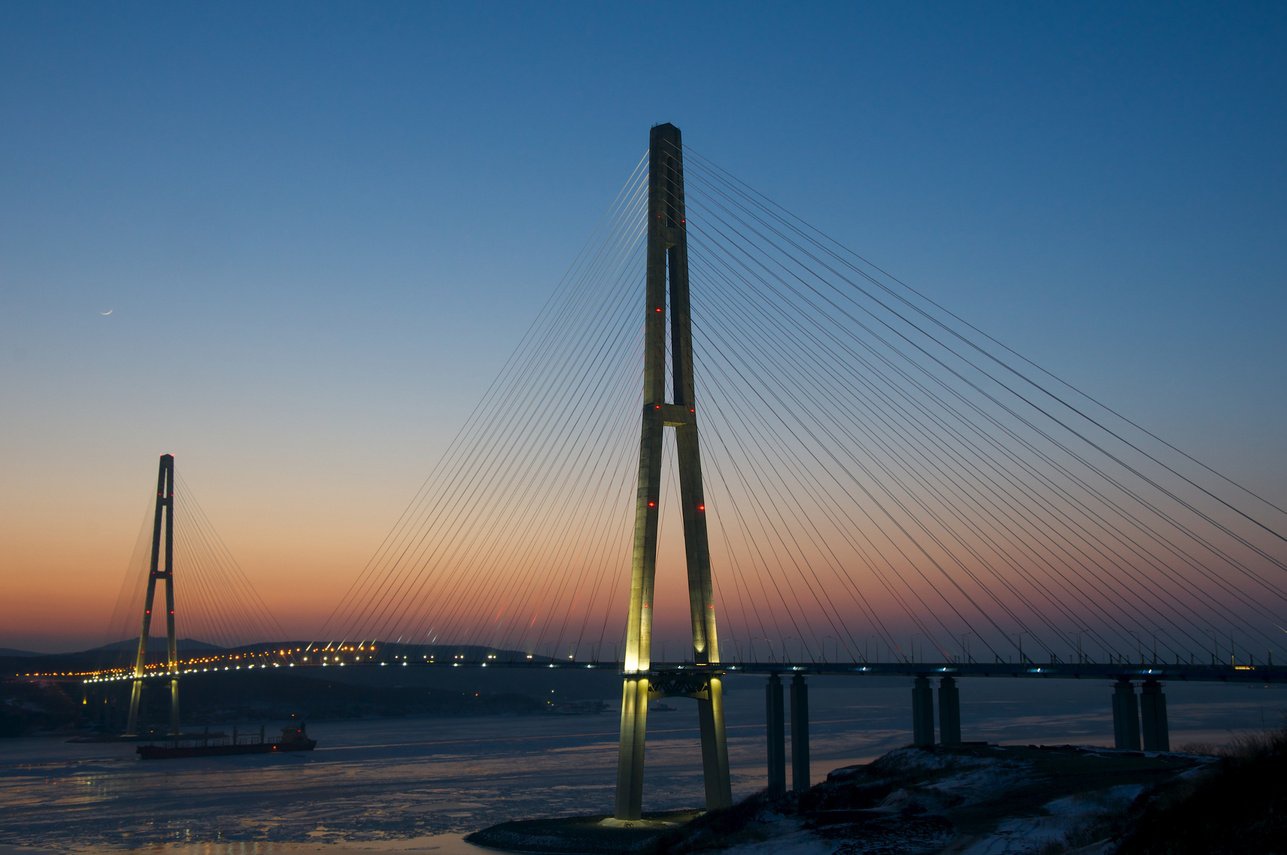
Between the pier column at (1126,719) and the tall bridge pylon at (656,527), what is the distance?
16474 millimetres

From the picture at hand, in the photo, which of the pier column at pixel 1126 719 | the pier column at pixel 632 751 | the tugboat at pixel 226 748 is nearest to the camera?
the pier column at pixel 1126 719

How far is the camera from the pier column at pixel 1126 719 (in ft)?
124

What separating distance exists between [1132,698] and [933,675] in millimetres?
11054

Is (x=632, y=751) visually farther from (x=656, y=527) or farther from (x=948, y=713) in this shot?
(x=948, y=713)

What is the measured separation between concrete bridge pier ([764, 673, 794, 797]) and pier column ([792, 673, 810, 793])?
101 centimetres

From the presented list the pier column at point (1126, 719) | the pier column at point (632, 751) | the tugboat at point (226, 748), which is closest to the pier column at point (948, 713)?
the pier column at point (1126, 719)

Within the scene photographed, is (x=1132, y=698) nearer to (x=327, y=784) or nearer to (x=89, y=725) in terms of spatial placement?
(x=327, y=784)

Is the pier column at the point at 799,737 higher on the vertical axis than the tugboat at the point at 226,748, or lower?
higher

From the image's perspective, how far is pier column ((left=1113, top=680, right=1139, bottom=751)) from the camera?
37938mm

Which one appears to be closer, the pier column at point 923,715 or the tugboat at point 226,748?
the pier column at point 923,715

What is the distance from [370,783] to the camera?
8544 centimetres

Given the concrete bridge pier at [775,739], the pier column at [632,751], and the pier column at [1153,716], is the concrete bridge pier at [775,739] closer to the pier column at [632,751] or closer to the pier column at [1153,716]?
the pier column at [632,751]

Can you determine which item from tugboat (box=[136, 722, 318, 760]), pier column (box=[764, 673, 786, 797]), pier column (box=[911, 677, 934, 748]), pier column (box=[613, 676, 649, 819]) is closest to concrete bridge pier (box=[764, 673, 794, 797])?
pier column (box=[764, 673, 786, 797])

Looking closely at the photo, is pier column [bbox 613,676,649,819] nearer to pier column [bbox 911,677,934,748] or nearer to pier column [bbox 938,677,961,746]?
pier column [bbox 911,677,934,748]
